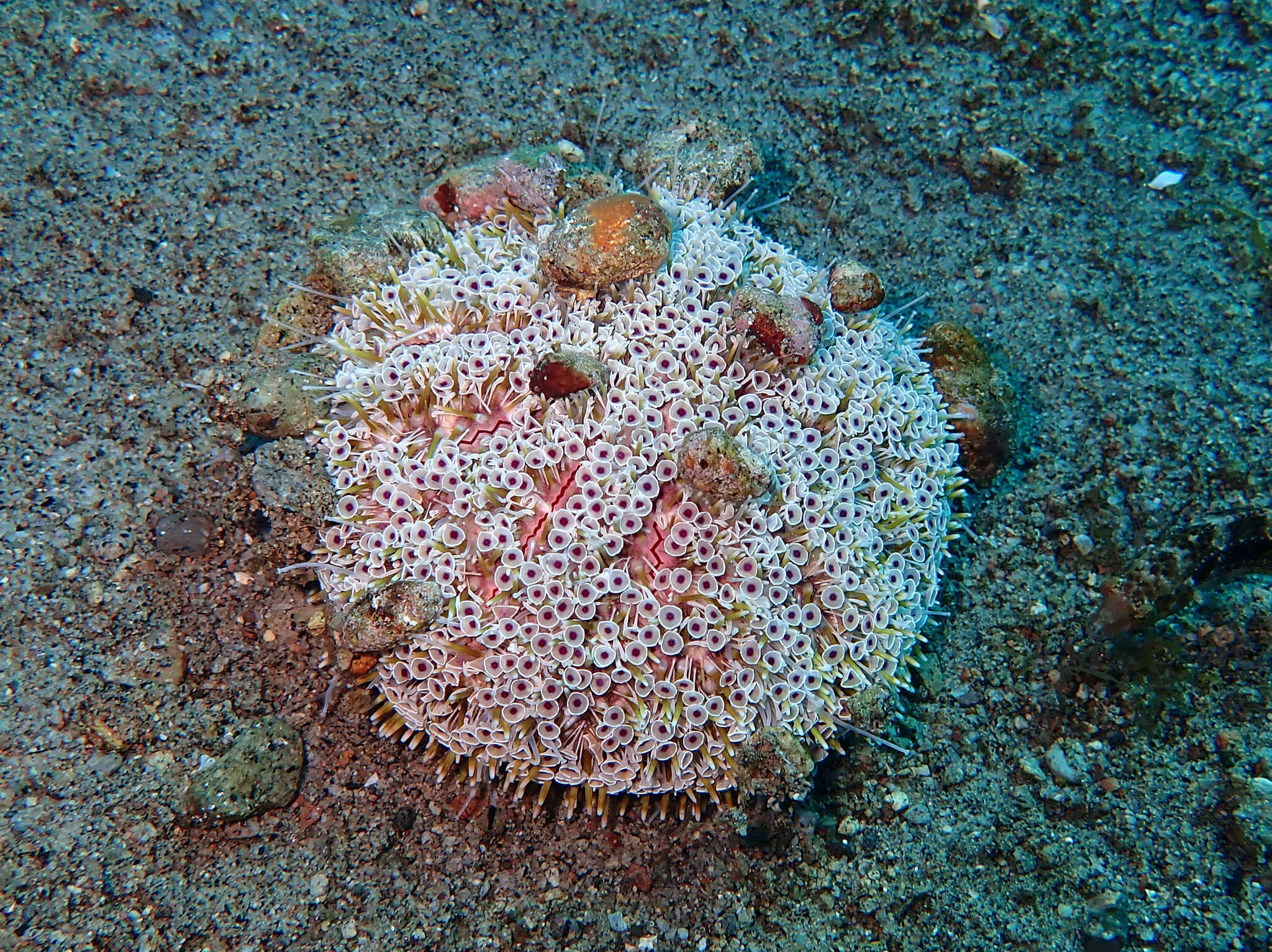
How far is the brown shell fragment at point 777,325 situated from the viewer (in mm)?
3213

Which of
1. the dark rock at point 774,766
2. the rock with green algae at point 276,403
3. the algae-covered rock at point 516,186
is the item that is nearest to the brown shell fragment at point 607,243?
the algae-covered rock at point 516,186

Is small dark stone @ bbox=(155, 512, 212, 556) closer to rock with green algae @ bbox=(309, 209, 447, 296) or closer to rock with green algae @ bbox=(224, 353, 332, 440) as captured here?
rock with green algae @ bbox=(224, 353, 332, 440)

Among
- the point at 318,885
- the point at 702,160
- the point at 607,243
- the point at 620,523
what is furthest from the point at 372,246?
the point at 318,885

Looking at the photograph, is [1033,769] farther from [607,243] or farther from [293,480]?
[293,480]

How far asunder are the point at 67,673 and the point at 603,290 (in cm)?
302

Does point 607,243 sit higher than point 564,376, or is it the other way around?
point 607,243

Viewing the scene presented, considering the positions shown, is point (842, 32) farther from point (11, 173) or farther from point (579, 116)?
point (11, 173)

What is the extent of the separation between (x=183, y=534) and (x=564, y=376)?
2.22 meters

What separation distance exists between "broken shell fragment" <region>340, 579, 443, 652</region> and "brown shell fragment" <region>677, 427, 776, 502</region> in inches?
46.4

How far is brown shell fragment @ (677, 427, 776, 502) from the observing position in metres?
2.84

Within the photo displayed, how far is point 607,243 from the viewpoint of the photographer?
3.23 metres

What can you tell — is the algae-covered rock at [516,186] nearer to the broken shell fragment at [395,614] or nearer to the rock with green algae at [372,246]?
the rock with green algae at [372,246]

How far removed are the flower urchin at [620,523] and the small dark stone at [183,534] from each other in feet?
2.82

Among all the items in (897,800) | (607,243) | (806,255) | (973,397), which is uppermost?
(607,243)
